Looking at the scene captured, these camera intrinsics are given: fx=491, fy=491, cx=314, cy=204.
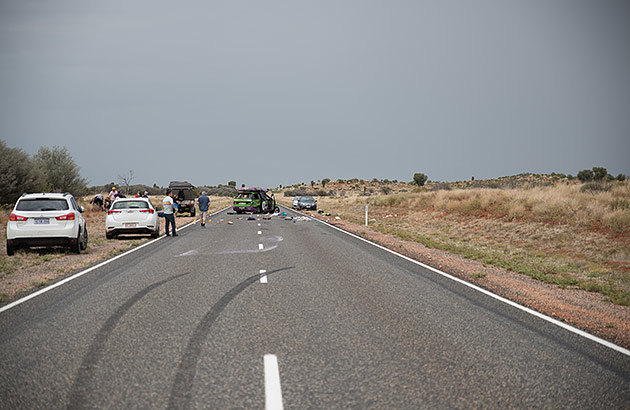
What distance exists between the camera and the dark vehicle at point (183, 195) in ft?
123

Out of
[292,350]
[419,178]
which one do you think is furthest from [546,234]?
[419,178]

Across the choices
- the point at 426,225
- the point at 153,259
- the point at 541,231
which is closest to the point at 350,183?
the point at 426,225

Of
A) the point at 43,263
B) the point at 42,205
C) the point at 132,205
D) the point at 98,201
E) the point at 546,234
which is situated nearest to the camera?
the point at 43,263

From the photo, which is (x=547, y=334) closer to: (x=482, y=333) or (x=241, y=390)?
(x=482, y=333)

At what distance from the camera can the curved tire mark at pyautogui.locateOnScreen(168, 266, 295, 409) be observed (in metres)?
4.10

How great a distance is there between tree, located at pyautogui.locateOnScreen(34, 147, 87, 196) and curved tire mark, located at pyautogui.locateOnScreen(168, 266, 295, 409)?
4427 cm

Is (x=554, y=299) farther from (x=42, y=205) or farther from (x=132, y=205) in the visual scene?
(x=132, y=205)

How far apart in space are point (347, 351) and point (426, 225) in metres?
28.3

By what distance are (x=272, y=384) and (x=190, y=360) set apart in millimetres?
1111

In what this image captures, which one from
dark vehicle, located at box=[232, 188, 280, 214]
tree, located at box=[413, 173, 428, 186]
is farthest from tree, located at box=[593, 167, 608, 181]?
dark vehicle, located at box=[232, 188, 280, 214]

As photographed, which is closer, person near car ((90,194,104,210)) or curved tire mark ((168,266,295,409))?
curved tire mark ((168,266,295,409))

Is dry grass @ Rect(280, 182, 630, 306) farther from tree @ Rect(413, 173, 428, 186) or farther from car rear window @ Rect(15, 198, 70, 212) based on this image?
tree @ Rect(413, 173, 428, 186)

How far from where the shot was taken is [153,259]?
13.4m

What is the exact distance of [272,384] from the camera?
4.41 metres
